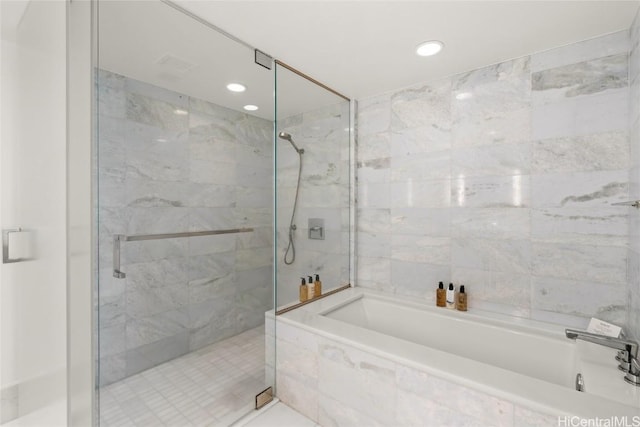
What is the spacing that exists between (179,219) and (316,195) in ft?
3.24

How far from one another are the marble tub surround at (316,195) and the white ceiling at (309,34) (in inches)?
10.8

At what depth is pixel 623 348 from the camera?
4.64 ft

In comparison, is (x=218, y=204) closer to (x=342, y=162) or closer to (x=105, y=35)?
(x=105, y=35)

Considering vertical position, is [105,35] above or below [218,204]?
above

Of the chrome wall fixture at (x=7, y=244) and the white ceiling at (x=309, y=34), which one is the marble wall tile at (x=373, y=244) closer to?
the white ceiling at (x=309, y=34)

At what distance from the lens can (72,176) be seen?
1210mm

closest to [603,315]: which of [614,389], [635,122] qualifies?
[614,389]

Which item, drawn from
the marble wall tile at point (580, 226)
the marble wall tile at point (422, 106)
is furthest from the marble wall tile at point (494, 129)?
the marble wall tile at point (580, 226)

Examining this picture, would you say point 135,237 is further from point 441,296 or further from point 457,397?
point 441,296

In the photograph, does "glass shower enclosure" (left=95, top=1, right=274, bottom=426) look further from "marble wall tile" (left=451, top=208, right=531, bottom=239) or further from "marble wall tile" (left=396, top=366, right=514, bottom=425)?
"marble wall tile" (left=451, top=208, right=531, bottom=239)

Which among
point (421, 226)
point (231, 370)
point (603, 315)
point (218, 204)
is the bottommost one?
point (231, 370)

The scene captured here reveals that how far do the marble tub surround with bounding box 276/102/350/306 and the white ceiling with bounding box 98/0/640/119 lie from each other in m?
0.28

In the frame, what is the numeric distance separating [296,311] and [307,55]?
5.36 ft

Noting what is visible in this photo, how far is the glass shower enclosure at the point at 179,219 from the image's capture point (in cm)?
126
